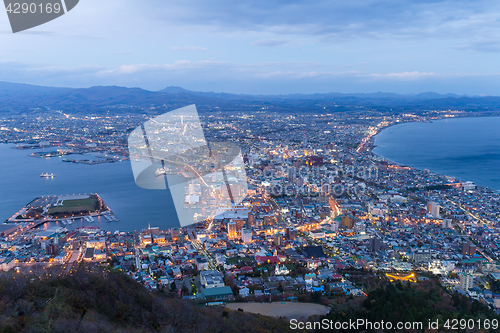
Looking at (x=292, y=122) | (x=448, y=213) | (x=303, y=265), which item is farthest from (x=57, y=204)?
(x=292, y=122)

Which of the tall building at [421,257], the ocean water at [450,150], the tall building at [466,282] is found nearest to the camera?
the tall building at [466,282]

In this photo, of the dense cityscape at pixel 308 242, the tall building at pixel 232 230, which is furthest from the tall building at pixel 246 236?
the tall building at pixel 232 230

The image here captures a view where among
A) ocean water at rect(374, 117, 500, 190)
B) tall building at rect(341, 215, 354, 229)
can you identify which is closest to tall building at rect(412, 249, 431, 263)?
tall building at rect(341, 215, 354, 229)

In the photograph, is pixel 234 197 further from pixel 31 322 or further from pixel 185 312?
pixel 31 322

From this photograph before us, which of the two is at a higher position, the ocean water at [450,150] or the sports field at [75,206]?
the ocean water at [450,150]

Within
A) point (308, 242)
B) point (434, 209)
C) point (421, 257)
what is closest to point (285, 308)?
point (308, 242)

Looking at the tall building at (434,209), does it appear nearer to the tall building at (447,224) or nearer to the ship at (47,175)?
the tall building at (447,224)

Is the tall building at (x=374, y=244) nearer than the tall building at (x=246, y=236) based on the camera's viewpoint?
Yes
